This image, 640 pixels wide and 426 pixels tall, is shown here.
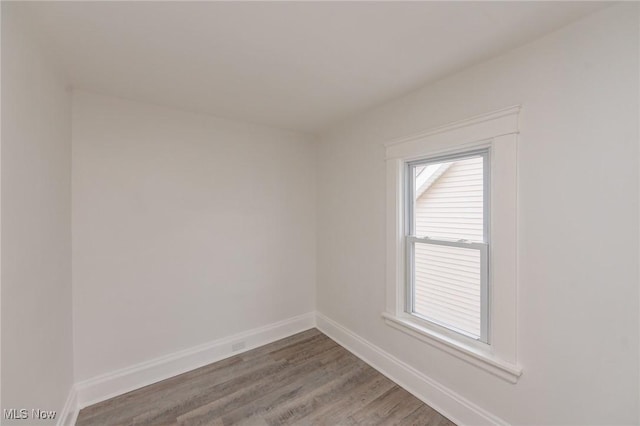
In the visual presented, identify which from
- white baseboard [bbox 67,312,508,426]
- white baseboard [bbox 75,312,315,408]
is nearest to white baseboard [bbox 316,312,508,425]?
white baseboard [bbox 67,312,508,426]

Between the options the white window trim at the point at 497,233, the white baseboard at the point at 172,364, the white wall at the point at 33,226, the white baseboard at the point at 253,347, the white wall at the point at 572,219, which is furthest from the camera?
the white baseboard at the point at 172,364

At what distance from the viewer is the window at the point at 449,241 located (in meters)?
1.75

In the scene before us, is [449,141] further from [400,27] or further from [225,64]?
[225,64]

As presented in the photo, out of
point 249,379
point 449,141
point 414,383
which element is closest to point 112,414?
point 249,379

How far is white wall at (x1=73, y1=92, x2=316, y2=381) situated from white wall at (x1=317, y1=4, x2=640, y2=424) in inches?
72.3

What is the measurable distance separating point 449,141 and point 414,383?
6.15 feet

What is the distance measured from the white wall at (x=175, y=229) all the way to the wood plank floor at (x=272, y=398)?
0.31 m

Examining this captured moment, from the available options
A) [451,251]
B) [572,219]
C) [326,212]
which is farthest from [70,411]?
[572,219]

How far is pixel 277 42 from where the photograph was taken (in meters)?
1.44

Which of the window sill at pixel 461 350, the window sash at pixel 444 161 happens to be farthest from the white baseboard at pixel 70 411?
the window sash at pixel 444 161

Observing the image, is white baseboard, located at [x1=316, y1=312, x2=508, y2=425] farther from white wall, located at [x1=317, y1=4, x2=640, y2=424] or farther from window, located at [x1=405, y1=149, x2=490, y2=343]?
window, located at [x1=405, y1=149, x2=490, y2=343]

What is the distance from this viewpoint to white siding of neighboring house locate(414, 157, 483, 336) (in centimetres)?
178

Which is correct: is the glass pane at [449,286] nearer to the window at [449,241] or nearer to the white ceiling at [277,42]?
the window at [449,241]

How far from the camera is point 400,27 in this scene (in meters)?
1.33
